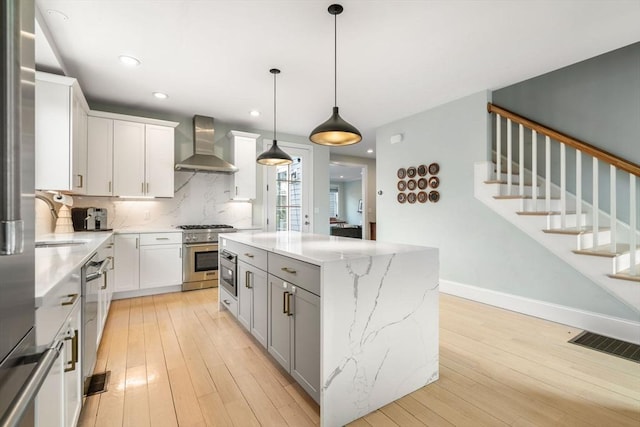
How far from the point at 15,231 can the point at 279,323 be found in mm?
1678

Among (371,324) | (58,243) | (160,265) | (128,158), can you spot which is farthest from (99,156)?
(371,324)

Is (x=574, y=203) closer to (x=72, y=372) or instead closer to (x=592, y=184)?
(x=592, y=184)

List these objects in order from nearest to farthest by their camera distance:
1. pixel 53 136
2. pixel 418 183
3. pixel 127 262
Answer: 1. pixel 53 136
2. pixel 127 262
3. pixel 418 183

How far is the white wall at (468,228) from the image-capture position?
10.4 feet

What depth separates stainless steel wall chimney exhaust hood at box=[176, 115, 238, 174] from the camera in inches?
174

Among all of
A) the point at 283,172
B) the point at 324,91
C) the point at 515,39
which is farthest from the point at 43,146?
the point at 515,39

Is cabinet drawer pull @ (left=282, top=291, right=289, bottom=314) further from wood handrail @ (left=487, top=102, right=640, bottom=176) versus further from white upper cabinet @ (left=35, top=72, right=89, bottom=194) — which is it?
wood handrail @ (left=487, top=102, right=640, bottom=176)

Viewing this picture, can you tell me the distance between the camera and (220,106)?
4309 millimetres

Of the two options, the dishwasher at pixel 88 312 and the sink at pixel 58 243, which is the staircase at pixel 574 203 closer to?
the dishwasher at pixel 88 312

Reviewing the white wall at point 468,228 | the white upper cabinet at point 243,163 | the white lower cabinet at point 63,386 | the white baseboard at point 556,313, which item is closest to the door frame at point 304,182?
the white upper cabinet at point 243,163

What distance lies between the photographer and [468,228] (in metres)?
3.97

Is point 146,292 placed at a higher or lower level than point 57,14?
lower

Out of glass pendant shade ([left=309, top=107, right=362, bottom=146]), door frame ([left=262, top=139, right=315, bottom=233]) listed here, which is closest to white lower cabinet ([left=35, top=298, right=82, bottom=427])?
glass pendant shade ([left=309, top=107, right=362, bottom=146])

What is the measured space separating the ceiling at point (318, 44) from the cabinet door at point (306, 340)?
2.08 metres
